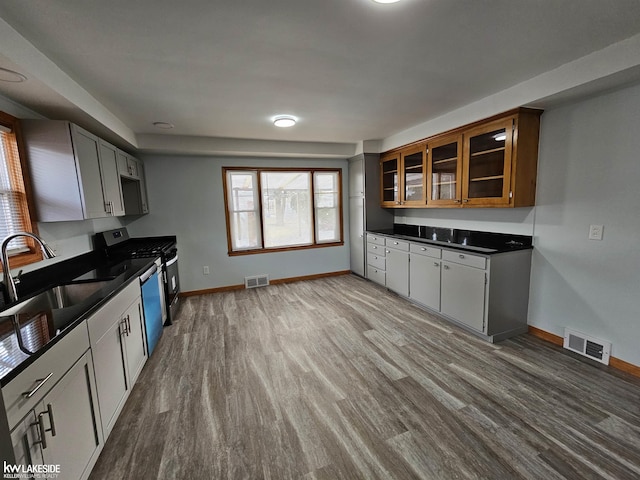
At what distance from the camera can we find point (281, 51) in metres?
1.86

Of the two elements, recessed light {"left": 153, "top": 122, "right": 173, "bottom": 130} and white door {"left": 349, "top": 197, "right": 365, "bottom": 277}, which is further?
white door {"left": 349, "top": 197, "right": 365, "bottom": 277}

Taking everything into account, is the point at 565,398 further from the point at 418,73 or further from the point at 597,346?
the point at 418,73

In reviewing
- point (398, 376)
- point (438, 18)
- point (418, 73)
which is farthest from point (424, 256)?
point (438, 18)

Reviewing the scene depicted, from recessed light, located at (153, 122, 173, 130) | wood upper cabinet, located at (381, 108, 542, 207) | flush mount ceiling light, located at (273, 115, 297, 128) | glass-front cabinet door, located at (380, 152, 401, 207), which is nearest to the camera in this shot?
wood upper cabinet, located at (381, 108, 542, 207)

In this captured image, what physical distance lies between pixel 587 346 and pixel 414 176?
8.63 ft

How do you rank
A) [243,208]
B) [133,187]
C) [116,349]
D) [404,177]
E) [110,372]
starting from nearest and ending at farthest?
[110,372] → [116,349] → [133,187] → [404,177] → [243,208]

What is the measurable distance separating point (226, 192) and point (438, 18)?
3761 millimetres

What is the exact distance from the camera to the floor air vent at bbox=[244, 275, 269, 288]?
189 inches

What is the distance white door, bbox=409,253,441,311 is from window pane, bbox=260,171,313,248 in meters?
2.11

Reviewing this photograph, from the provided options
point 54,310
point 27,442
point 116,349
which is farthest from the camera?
point 116,349

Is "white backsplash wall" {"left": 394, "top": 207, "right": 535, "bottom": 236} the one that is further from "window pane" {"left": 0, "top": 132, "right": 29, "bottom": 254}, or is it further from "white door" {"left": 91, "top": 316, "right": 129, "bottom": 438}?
"window pane" {"left": 0, "top": 132, "right": 29, "bottom": 254}

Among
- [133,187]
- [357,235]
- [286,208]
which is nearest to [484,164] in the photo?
[357,235]

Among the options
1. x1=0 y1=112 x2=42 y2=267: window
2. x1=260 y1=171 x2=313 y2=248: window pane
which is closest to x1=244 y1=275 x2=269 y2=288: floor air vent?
x1=260 y1=171 x2=313 y2=248: window pane

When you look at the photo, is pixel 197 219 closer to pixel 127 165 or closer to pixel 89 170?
pixel 127 165
